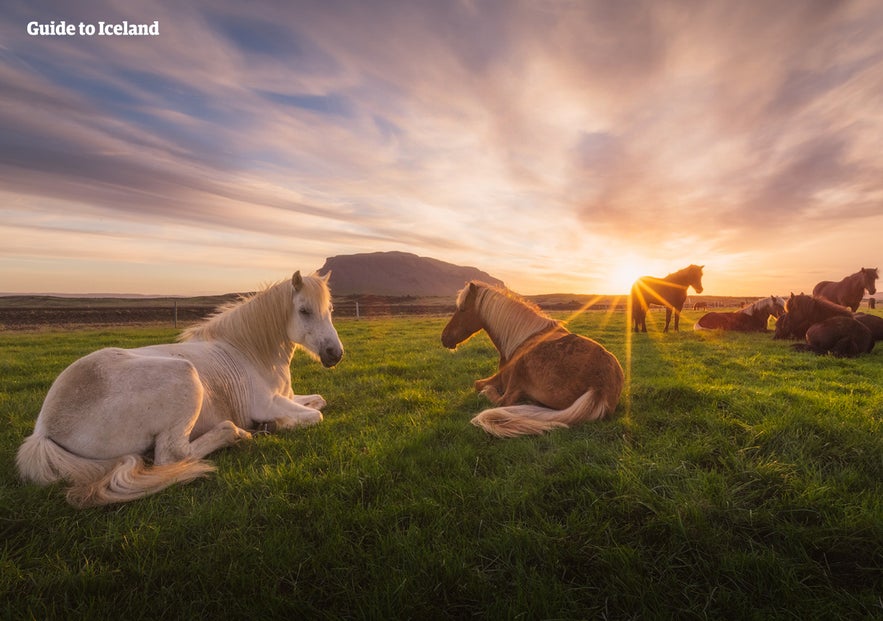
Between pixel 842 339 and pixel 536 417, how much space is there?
397 inches

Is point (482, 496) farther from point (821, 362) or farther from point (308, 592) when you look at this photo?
point (821, 362)

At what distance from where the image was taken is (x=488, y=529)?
2.55 m

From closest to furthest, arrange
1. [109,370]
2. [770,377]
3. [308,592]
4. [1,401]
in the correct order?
[308,592]
[109,370]
[1,401]
[770,377]

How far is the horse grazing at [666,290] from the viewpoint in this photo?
1602 cm

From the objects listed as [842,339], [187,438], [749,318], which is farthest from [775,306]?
[187,438]

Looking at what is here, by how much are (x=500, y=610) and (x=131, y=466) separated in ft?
10.5

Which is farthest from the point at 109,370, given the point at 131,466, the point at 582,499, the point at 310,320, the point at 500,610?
the point at 582,499

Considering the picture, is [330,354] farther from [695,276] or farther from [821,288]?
[821,288]

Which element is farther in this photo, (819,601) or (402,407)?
(402,407)

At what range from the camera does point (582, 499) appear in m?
2.86

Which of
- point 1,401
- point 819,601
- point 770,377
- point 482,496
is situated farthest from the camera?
point 770,377

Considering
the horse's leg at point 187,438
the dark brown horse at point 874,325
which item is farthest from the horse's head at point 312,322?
the dark brown horse at point 874,325

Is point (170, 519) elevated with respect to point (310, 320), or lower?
lower

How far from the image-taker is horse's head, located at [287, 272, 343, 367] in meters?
5.21
